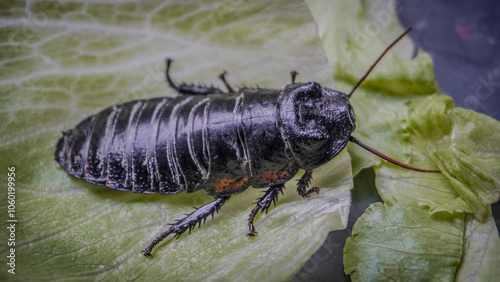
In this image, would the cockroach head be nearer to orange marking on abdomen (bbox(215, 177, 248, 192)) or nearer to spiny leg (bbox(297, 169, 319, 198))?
spiny leg (bbox(297, 169, 319, 198))

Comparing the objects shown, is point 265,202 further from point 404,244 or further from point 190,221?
point 404,244

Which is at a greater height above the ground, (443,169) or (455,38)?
(455,38)

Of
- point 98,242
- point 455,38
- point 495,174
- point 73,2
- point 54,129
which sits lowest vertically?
point 98,242

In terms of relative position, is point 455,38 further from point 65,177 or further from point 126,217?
point 65,177

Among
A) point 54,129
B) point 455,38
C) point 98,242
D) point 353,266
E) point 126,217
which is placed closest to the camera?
point 353,266

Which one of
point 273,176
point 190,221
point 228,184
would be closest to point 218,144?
point 228,184

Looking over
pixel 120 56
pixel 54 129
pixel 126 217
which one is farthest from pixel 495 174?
pixel 54 129

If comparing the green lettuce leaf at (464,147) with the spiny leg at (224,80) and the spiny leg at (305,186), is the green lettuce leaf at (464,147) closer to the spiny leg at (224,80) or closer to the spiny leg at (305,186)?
the spiny leg at (305,186)
